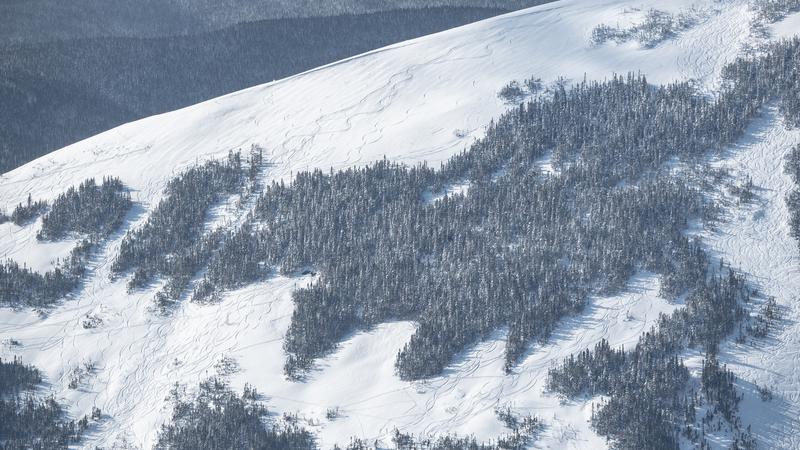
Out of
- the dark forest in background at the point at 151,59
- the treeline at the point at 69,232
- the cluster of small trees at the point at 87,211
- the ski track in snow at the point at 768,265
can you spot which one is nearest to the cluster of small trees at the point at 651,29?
the ski track in snow at the point at 768,265

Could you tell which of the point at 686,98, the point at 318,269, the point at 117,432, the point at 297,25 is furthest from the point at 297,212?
the point at 297,25

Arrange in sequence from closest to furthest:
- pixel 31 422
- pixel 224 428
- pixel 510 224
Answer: pixel 224 428 < pixel 31 422 < pixel 510 224

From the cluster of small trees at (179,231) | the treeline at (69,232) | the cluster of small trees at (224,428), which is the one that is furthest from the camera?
the treeline at (69,232)

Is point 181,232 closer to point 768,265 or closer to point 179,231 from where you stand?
point 179,231

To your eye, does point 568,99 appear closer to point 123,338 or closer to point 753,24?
point 753,24

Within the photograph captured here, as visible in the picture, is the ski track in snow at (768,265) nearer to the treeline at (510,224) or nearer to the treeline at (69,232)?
the treeline at (510,224)

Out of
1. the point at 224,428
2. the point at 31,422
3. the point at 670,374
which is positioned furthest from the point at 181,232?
the point at 670,374
